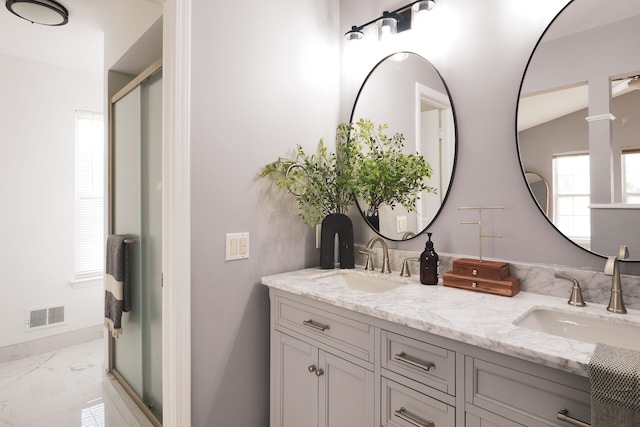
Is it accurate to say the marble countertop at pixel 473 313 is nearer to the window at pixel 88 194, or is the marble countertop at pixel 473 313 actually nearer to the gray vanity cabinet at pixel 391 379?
the gray vanity cabinet at pixel 391 379

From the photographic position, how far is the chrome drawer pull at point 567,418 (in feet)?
2.66

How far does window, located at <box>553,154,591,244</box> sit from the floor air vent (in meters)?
3.88

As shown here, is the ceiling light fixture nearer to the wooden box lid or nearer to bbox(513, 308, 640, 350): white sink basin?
the wooden box lid

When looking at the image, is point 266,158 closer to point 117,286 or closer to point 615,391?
point 117,286

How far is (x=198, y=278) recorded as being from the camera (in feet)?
5.01

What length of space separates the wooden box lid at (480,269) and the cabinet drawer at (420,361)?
48cm

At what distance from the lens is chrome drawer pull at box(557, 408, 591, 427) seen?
812mm

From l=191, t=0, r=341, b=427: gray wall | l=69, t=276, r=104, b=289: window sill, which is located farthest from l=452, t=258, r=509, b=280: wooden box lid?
l=69, t=276, r=104, b=289: window sill

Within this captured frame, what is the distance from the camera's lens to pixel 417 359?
1.11m

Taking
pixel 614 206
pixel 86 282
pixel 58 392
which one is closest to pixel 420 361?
pixel 614 206

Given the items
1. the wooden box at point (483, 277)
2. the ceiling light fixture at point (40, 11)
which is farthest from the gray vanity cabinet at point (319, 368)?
the ceiling light fixture at point (40, 11)

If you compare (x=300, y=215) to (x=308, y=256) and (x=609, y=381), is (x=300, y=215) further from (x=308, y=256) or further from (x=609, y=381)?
(x=609, y=381)

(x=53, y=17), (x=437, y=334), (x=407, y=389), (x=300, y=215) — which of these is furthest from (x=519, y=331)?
(x=53, y=17)

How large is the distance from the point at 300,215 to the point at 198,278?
0.58 metres
